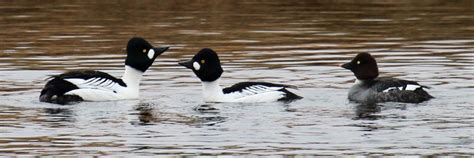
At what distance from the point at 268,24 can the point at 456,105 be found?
44.1 feet

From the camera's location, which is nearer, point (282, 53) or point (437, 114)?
point (437, 114)

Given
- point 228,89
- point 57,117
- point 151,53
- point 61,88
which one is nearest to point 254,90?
point 228,89

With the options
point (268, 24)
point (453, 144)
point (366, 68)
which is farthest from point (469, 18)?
point (453, 144)

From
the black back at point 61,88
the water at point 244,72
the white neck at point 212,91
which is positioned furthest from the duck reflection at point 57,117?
the white neck at point 212,91

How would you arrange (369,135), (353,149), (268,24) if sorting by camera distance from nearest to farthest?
(353,149) → (369,135) → (268,24)

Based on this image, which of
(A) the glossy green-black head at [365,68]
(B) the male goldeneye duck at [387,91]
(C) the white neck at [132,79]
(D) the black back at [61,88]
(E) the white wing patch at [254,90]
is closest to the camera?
(B) the male goldeneye duck at [387,91]

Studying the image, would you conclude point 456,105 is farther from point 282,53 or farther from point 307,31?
point 307,31

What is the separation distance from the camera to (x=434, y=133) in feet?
54.2

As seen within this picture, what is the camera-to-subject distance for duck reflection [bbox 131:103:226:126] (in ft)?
59.2

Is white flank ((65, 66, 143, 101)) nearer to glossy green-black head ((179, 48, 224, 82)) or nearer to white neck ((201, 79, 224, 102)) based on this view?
glossy green-black head ((179, 48, 224, 82))

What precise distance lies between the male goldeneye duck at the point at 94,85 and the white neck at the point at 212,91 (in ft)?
3.32

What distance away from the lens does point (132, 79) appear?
68.6 feet

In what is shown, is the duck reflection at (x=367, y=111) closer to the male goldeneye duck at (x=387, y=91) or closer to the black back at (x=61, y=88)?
the male goldeneye duck at (x=387, y=91)

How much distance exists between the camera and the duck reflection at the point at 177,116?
1803 cm
